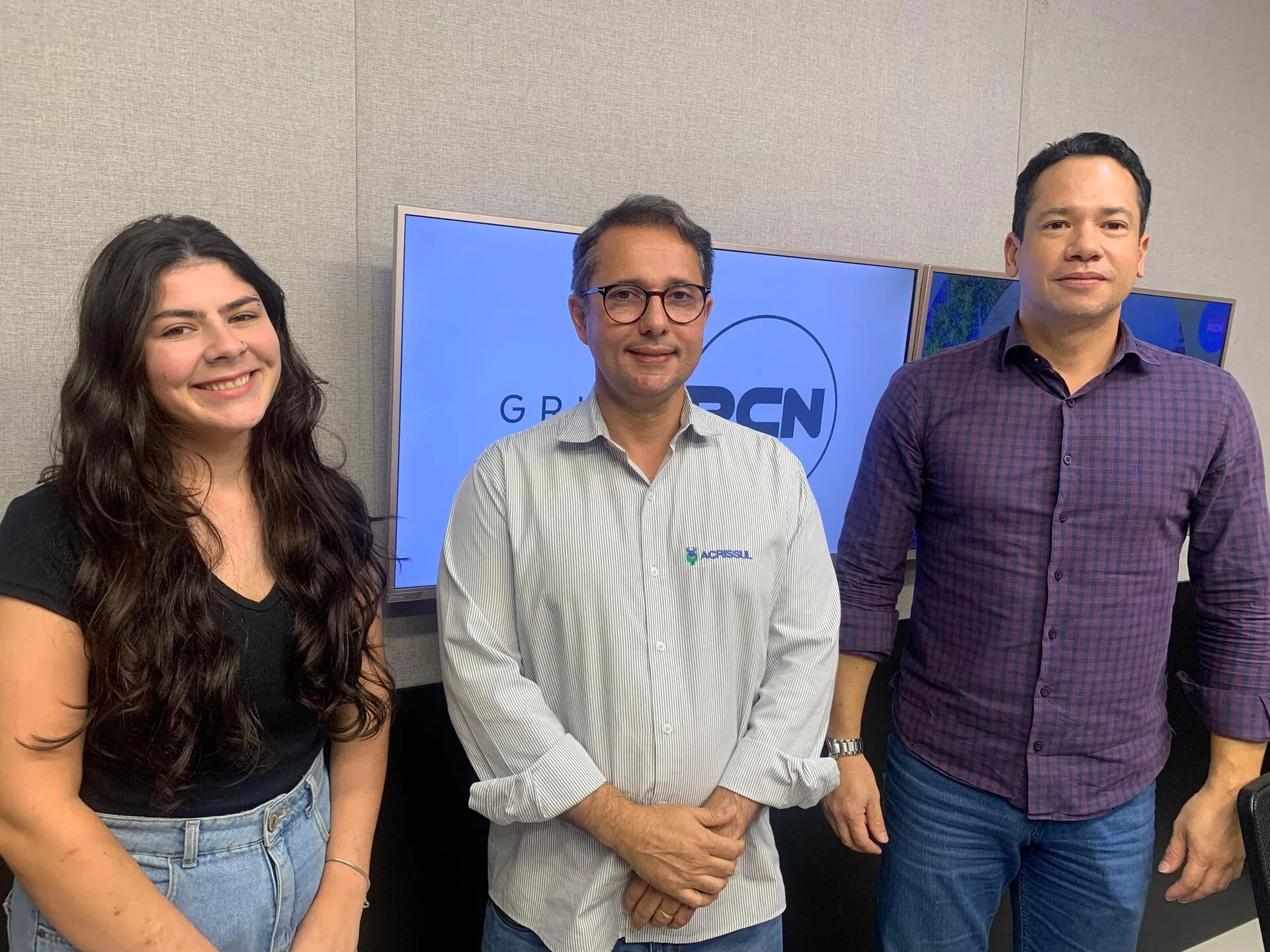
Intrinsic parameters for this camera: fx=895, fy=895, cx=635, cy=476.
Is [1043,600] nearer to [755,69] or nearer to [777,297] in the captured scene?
[777,297]

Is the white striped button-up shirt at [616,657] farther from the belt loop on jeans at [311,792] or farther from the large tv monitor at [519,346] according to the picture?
the large tv monitor at [519,346]

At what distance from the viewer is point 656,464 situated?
1.51m

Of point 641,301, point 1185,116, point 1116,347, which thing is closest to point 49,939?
point 641,301

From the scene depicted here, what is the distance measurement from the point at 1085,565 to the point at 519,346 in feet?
3.86

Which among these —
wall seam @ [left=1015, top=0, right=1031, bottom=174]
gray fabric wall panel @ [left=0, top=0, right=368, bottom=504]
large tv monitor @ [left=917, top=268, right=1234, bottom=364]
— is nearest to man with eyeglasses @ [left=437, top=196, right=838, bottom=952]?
gray fabric wall panel @ [left=0, top=0, right=368, bottom=504]

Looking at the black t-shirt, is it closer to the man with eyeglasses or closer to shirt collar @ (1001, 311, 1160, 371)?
the man with eyeglasses

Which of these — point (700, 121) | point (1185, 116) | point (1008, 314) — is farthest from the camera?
point (1185, 116)

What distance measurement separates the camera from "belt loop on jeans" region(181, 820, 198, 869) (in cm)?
120

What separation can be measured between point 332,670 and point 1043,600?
1225mm

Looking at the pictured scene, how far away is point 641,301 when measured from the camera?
4.66 feet

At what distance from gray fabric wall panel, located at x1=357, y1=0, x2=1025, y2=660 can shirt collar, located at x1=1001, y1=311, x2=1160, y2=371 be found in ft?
2.71

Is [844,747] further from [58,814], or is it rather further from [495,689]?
[58,814]

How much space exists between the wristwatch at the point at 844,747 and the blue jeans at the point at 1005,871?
4.7 inches

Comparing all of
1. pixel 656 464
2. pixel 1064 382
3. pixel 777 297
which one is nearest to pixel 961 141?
pixel 777 297
